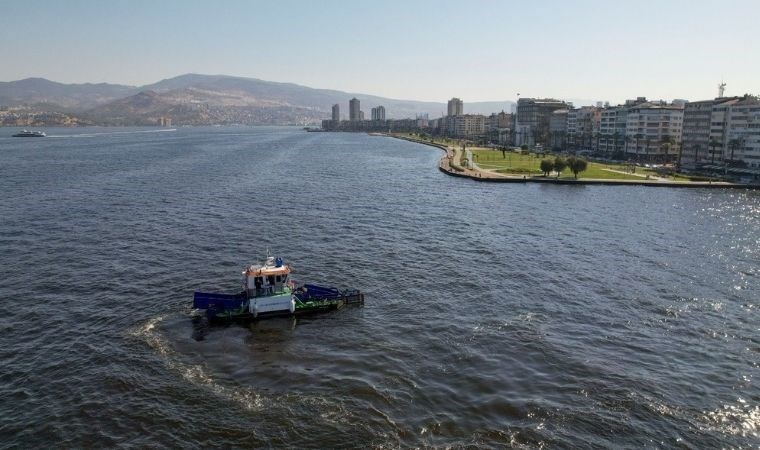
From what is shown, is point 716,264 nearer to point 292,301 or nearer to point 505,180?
point 292,301

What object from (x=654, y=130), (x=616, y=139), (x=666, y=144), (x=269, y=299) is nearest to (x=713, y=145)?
(x=666, y=144)

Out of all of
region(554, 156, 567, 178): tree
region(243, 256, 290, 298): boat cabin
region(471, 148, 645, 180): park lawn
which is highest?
region(554, 156, 567, 178): tree

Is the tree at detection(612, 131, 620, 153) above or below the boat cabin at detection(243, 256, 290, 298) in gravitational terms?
above

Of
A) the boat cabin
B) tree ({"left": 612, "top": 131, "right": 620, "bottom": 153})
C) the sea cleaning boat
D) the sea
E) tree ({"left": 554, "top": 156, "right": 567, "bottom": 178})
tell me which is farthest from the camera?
tree ({"left": 612, "top": 131, "right": 620, "bottom": 153})

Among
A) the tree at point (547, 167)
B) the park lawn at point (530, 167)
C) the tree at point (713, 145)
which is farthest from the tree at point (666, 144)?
the tree at point (547, 167)

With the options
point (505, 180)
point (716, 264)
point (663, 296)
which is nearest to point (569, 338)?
point (663, 296)

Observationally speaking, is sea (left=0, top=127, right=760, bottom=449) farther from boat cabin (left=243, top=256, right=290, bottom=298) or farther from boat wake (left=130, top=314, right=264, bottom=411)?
boat cabin (left=243, top=256, right=290, bottom=298)

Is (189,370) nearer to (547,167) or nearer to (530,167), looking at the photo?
(547,167)

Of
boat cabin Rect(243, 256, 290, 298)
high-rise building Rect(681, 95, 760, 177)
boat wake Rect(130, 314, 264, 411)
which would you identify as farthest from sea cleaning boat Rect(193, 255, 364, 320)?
high-rise building Rect(681, 95, 760, 177)
